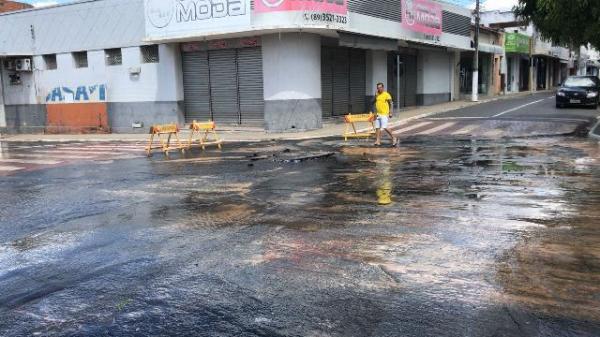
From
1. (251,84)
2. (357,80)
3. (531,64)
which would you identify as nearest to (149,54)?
(251,84)

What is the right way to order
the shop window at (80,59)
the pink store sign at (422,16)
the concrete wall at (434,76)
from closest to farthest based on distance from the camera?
the pink store sign at (422,16) < the shop window at (80,59) < the concrete wall at (434,76)

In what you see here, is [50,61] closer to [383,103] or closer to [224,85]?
[224,85]

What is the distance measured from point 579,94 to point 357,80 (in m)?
11.2

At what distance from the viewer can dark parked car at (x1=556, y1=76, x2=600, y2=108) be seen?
28.5 m

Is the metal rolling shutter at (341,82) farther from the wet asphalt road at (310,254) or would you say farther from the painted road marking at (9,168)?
the wet asphalt road at (310,254)

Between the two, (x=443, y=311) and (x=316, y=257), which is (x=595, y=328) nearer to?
→ (x=443, y=311)

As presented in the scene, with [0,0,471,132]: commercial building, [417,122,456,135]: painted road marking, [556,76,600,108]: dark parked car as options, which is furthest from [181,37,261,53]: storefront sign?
[556,76,600,108]: dark parked car

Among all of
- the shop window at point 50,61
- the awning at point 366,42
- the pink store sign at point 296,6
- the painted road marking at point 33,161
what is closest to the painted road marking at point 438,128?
the awning at point 366,42

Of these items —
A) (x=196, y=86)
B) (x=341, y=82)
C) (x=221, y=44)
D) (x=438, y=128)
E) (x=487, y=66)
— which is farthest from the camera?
(x=487, y=66)

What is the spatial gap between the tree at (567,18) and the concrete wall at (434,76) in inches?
605

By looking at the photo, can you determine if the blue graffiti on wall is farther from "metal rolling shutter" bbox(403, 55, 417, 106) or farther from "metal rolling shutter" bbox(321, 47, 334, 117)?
"metal rolling shutter" bbox(403, 55, 417, 106)

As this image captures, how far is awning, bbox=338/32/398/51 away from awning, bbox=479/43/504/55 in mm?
15211

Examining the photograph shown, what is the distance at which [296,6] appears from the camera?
21000 millimetres

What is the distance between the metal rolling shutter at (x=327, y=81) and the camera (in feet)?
83.9
